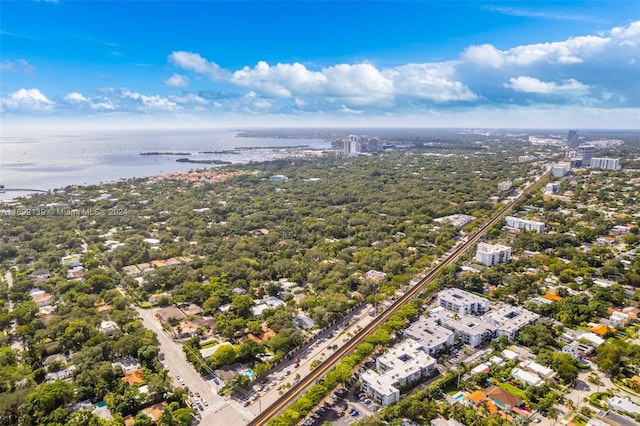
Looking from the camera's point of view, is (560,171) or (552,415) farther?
(560,171)

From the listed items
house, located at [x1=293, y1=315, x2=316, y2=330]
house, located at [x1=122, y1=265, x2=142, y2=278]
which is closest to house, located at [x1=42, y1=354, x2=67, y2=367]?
house, located at [x1=122, y1=265, x2=142, y2=278]

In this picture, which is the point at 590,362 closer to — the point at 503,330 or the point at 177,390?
the point at 503,330

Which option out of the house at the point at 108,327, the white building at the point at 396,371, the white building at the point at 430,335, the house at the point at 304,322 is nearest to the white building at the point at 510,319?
the white building at the point at 430,335

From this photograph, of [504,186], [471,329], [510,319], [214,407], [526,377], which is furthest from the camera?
[504,186]

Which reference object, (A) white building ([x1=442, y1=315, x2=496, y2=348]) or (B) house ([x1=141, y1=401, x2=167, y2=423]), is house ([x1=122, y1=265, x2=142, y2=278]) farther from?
(A) white building ([x1=442, y1=315, x2=496, y2=348])

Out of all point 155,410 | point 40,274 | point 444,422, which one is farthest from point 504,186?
point 40,274

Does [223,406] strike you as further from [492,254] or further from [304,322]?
[492,254]

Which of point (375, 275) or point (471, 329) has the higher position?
point (375, 275)
